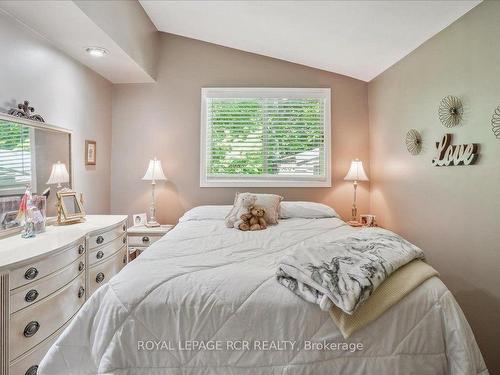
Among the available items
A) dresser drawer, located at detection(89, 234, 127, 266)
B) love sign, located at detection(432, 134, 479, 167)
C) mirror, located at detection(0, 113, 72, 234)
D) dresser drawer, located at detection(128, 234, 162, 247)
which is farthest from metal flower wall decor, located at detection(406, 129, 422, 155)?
mirror, located at detection(0, 113, 72, 234)

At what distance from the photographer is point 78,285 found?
5.73 feet

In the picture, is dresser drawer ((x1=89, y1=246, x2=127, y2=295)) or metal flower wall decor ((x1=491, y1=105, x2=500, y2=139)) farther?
dresser drawer ((x1=89, y1=246, x2=127, y2=295))

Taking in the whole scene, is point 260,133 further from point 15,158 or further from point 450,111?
point 15,158

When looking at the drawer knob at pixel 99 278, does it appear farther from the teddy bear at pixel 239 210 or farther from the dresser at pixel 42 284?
the teddy bear at pixel 239 210

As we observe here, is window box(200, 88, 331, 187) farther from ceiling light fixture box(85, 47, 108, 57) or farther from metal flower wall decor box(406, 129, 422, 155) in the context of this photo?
ceiling light fixture box(85, 47, 108, 57)

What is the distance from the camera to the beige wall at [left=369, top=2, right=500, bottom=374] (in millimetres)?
1635

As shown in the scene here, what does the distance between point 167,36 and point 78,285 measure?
279cm

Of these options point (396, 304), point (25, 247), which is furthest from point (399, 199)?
point (25, 247)

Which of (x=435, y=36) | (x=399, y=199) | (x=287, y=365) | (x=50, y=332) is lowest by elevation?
(x=50, y=332)

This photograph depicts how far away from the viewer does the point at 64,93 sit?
7.70ft

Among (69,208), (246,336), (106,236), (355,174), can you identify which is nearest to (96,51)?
(69,208)

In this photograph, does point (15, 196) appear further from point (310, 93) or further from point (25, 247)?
point (310, 93)

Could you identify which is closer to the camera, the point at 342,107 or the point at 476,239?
the point at 476,239

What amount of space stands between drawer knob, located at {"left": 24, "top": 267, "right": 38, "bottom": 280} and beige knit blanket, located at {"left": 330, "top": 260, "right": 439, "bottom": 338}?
4.66 ft
